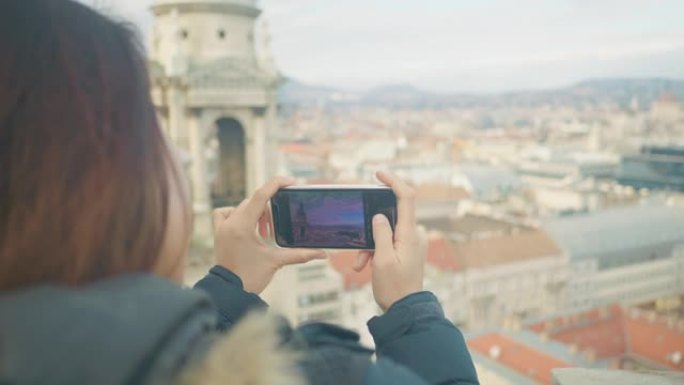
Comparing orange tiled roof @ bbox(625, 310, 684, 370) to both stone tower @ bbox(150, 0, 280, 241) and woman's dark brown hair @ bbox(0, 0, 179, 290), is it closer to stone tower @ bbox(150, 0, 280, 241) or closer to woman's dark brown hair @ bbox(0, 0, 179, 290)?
stone tower @ bbox(150, 0, 280, 241)

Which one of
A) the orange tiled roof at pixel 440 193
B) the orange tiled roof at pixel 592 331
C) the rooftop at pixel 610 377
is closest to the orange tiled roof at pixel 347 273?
the orange tiled roof at pixel 592 331

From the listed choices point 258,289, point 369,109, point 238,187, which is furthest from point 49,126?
point 369,109

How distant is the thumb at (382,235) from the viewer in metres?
0.81

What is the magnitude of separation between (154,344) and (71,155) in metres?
0.14

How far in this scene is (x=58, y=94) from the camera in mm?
503

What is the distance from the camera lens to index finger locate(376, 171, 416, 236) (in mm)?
816

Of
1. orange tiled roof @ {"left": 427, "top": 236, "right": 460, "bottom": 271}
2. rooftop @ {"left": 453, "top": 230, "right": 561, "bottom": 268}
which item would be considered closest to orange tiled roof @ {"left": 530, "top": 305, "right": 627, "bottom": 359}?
orange tiled roof @ {"left": 427, "top": 236, "right": 460, "bottom": 271}

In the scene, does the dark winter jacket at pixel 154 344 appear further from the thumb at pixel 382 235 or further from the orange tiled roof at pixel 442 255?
the orange tiled roof at pixel 442 255

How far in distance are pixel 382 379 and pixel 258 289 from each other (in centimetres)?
39

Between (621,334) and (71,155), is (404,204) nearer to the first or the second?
(71,155)

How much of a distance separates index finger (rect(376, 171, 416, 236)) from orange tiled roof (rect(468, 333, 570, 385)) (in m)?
7.85

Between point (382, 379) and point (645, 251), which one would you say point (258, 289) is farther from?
point (645, 251)

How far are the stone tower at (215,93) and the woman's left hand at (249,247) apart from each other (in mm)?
3379

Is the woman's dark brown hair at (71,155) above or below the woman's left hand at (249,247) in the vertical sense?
above
